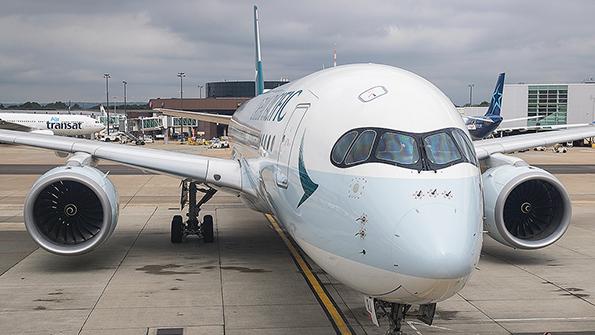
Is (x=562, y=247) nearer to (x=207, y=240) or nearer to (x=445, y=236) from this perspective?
(x=207, y=240)

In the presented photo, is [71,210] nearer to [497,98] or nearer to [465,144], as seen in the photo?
[465,144]

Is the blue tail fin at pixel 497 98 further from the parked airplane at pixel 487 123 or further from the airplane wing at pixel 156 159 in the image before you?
the airplane wing at pixel 156 159

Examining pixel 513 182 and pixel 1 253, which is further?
pixel 1 253

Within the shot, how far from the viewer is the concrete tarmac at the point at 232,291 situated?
984 centimetres

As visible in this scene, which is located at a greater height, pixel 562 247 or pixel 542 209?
pixel 542 209

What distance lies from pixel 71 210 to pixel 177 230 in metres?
3.46

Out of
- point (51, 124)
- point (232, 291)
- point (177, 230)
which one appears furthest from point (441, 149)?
point (51, 124)

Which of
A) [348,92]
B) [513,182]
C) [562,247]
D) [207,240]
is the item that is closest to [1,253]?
[207,240]

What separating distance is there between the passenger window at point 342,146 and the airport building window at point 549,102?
293 feet

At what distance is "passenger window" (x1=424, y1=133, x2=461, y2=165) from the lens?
282 inches

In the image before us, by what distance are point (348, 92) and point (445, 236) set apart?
2.84 m

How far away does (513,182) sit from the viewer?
44.8 feet

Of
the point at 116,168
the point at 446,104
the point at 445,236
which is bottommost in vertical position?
the point at 116,168

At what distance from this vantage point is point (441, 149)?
7.30 metres
